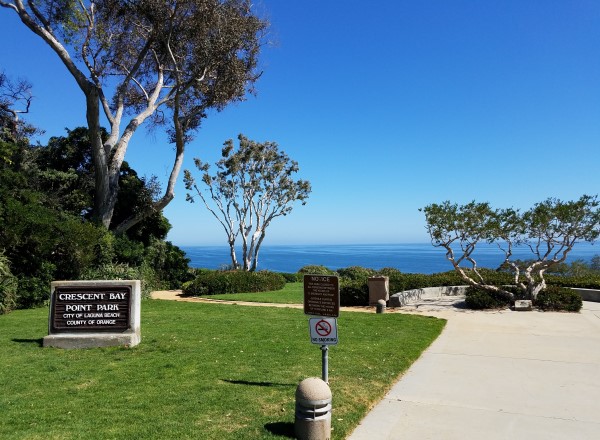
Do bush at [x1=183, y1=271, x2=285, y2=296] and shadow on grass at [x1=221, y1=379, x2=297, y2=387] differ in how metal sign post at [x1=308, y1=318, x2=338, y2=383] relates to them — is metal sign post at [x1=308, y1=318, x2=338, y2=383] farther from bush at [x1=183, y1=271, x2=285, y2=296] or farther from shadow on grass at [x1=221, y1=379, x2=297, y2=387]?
bush at [x1=183, y1=271, x2=285, y2=296]

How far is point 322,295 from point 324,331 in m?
0.46

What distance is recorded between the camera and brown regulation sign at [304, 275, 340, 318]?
552 centimetres

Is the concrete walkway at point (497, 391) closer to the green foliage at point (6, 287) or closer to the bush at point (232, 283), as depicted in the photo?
the green foliage at point (6, 287)

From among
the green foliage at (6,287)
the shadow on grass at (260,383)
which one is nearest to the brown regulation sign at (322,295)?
the shadow on grass at (260,383)

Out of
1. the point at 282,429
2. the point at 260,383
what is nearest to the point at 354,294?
the point at 260,383

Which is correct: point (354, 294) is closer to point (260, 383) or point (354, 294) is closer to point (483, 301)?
point (483, 301)

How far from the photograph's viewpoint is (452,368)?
7789 mm

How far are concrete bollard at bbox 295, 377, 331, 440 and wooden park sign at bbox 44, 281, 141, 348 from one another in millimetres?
5555

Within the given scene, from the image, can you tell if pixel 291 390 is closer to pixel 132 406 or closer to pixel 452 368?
pixel 132 406

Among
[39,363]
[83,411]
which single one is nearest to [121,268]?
[39,363]

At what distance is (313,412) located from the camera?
4531 millimetres

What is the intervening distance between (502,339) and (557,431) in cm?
588

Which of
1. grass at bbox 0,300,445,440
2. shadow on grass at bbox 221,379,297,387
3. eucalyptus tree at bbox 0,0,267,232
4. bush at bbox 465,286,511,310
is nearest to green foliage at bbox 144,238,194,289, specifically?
eucalyptus tree at bbox 0,0,267,232

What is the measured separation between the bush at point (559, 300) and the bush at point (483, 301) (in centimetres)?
→ 115
